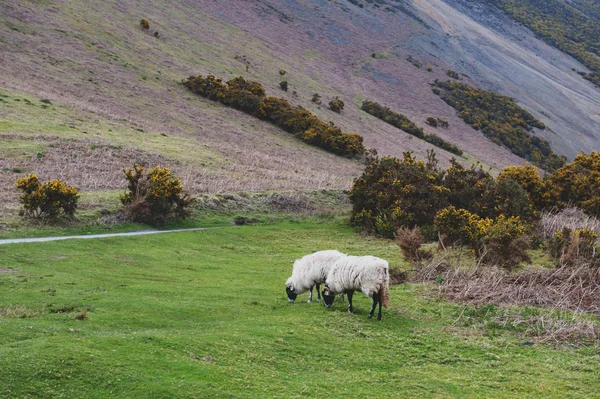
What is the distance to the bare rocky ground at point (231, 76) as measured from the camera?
51.6m

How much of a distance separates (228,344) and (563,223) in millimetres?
29668

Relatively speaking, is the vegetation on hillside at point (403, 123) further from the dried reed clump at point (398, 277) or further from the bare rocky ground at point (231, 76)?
the dried reed clump at point (398, 277)

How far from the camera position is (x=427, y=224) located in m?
39.4

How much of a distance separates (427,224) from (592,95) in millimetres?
131118

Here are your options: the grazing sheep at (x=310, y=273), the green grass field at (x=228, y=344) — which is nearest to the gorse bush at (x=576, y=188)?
the green grass field at (x=228, y=344)

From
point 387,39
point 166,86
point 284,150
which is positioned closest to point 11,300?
point 284,150

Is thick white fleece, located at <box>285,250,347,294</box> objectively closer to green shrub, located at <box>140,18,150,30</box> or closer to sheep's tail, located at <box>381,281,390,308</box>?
sheep's tail, located at <box>381,281,390,308</box>

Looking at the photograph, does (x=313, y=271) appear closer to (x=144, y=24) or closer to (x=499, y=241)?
(x=499, y=241)

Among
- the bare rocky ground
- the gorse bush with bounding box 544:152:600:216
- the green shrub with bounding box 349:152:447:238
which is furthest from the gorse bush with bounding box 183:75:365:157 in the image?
the gorse bush with bounding box 544:152:600:216

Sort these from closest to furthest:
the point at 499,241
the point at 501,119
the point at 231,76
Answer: the point at 499,241 → the point at 231,76 → the point at 501,119

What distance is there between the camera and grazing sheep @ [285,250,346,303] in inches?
822

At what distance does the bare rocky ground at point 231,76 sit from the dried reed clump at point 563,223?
829 inches

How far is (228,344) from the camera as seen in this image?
1489cm

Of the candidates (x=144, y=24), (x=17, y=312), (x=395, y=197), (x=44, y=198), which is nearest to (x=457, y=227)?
(x=395, y=197)
